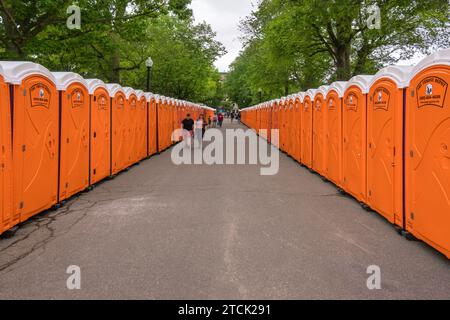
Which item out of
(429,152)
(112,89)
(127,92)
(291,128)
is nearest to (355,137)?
(429,152)

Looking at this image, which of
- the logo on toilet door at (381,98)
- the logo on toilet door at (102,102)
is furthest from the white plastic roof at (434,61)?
the logo on toilet door at (102,102)

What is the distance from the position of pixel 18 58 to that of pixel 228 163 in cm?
863

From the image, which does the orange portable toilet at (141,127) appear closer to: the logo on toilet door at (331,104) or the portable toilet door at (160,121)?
the portable toilet door at (160,121)

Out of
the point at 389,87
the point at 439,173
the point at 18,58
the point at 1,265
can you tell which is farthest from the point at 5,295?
the point at 18,58

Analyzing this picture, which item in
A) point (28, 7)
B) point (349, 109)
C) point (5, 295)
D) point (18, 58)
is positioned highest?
point (28, 7)

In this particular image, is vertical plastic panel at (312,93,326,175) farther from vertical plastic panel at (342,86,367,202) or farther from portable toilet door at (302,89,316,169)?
vertical plastic panel at (342,86,367,202)

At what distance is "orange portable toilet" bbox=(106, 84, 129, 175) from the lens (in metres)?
11.3

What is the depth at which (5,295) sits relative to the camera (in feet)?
12.4

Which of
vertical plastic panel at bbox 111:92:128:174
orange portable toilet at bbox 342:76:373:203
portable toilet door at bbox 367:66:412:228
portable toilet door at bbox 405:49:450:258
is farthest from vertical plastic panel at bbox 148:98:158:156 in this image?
portable toilet door at bbox 405:49:450:258

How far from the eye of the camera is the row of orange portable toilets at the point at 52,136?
5770mm

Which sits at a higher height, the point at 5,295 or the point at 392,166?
the point at 392,166

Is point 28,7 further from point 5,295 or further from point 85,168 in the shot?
point 5,295

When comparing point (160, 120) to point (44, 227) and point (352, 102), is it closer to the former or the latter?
point (352, 102)

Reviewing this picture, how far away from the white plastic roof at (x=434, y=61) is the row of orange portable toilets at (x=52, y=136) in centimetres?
555
